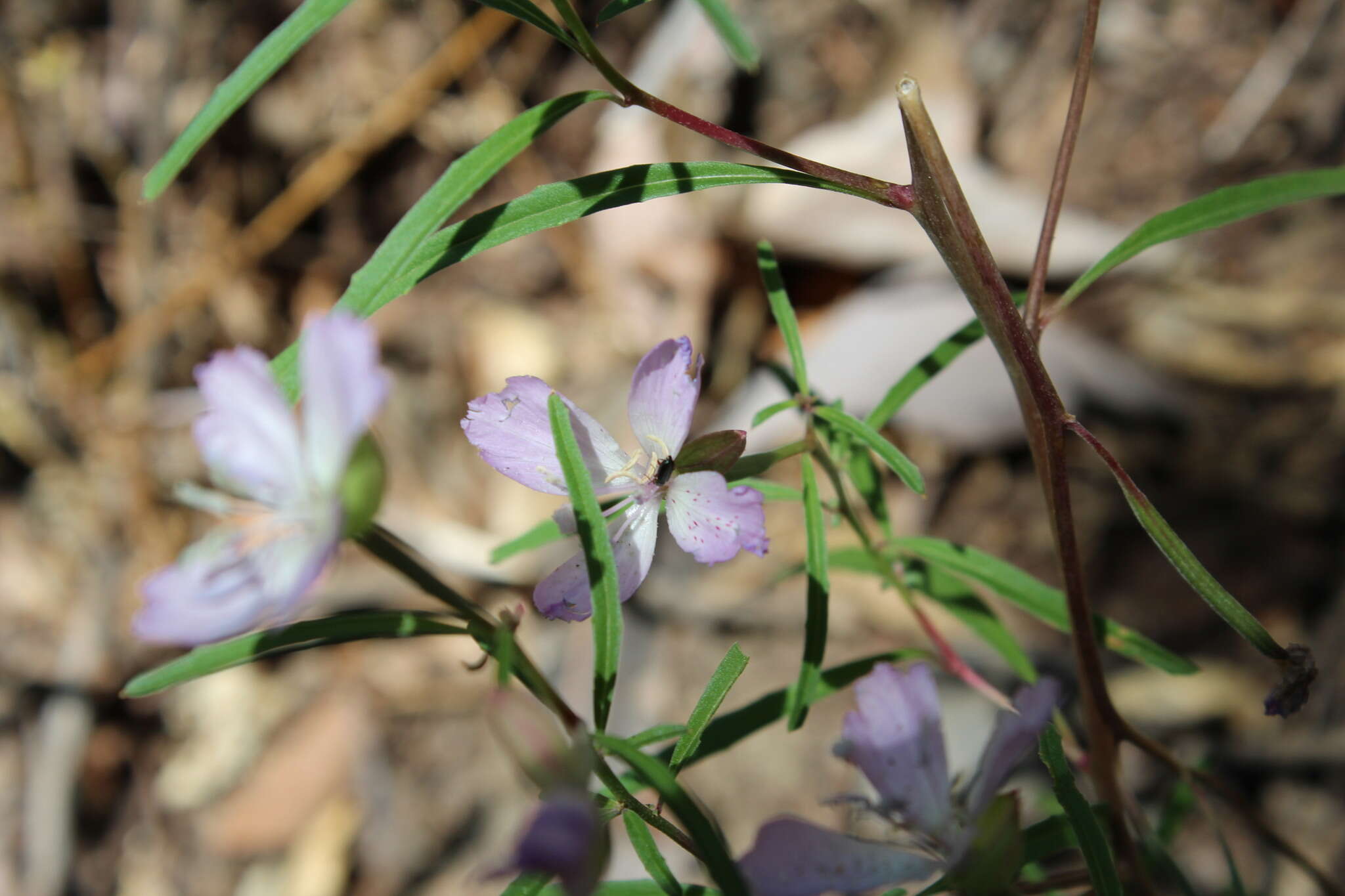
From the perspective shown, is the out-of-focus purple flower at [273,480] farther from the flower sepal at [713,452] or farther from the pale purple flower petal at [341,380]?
the flower sepal at [713,452]

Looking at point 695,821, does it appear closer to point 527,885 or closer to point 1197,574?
point 527,885

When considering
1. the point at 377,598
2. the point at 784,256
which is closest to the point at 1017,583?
the point at 784,256

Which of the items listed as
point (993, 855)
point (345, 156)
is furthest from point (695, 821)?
point (345, 156)

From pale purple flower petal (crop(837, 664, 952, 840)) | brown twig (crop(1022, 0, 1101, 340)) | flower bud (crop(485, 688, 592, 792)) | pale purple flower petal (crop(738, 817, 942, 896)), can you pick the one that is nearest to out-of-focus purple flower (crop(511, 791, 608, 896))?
flower bud (crop(485, 688, 592, 792))

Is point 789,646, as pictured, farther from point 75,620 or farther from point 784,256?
point 75,620

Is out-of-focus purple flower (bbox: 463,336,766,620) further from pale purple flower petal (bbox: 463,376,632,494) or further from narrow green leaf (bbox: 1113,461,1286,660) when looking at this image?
narrow green leaf (bbox: 1113,461,1286,660)

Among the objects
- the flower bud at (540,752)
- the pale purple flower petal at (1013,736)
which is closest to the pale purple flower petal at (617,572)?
the flower bud at (540,752)

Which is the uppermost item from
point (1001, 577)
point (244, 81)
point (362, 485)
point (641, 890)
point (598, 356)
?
point (244, 81)
